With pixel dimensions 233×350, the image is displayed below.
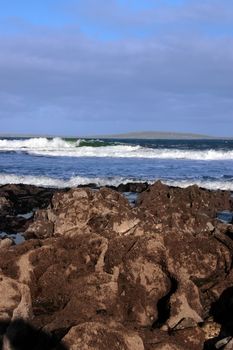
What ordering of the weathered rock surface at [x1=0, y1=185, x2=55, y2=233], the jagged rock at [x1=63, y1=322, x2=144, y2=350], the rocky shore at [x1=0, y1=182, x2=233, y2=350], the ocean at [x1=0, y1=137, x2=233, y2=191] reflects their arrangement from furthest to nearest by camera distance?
the ocean at [x1=0, y1=137, x2=233, y2=191] < the weathered rock surface at [x1=0, y1=185, x2=55, y2=233] < the rocky shore at [x1=0, y1=182, x2=233, y2=350] < the jagged rock at [x1=63, y1=322, x2=144, y2=350]

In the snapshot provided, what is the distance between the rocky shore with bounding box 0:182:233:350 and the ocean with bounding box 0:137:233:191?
1345 centimetres

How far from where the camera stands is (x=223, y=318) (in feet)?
18.7

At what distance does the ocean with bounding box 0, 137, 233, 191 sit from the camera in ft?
73.5

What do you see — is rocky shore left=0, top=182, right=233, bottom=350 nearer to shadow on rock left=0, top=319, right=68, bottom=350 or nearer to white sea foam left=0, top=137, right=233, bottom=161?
shadow on rock left=0, top=319, right=68, bottom=350

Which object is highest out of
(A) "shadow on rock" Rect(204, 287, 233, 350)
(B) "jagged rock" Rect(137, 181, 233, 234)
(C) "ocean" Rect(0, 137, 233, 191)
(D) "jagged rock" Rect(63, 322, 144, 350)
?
(B) "jagged rock" Rect(137, 181, 233, 234)

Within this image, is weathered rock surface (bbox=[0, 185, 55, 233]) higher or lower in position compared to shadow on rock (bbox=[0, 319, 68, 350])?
lower

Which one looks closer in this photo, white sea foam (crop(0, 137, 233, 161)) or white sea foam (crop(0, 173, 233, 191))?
white sea foam (crop(0, 173, 233, 191))

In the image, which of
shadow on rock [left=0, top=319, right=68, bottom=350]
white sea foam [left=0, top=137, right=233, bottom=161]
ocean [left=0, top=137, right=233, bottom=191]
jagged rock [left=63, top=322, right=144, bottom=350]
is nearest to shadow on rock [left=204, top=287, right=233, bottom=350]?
jagged rock [left=63, top=322, right=144, bottom=350]

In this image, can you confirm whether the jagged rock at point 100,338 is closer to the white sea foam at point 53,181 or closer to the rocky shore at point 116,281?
the rocky shore at point 116,281

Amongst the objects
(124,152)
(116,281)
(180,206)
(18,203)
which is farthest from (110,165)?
(116,281)

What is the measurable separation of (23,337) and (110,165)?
29.1 meters

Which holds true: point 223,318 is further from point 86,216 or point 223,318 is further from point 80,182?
point 80,182

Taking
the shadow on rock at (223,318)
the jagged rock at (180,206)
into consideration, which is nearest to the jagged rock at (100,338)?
the shadow on rock at (223,318)

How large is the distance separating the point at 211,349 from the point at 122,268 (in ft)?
4.58
